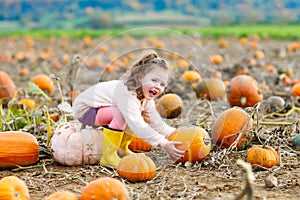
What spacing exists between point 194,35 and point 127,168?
62.0ft

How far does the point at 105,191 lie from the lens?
3219 mm

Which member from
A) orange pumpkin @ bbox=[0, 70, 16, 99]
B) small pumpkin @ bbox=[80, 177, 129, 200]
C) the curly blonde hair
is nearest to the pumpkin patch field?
small pumpkin @ bbox=[80, 177, 129, 200]

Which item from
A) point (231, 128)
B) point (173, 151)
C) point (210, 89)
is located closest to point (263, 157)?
point (231, 128)

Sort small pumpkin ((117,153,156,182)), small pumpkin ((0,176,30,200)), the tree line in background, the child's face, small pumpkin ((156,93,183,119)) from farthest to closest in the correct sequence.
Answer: the tree line in background, small pumpkin ((156,93,183,119)), the child's face, small pumpkin ((117,153,156,182)), small pumpkin ((0,176,30,200))

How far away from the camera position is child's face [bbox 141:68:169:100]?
3.90 m

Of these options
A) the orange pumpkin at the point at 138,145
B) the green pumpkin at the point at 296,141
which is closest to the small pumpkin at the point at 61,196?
the orange pumpkin at the point at 138,145

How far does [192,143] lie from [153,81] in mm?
552

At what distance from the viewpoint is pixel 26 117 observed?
18.1 feet

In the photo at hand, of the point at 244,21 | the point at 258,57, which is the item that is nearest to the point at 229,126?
the point at 258,57

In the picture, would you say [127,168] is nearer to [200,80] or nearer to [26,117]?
[26,117]

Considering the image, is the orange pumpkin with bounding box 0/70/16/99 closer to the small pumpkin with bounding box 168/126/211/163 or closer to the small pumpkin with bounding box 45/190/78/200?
the small pumpkin with bounding box 168/126/211/163

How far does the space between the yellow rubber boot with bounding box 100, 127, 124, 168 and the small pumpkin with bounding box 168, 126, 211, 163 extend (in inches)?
14.4

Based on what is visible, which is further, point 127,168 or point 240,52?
point 240,52

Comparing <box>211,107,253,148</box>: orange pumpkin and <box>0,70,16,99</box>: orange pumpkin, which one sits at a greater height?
<box>211,107,253,148</box>: orange pumpkin
